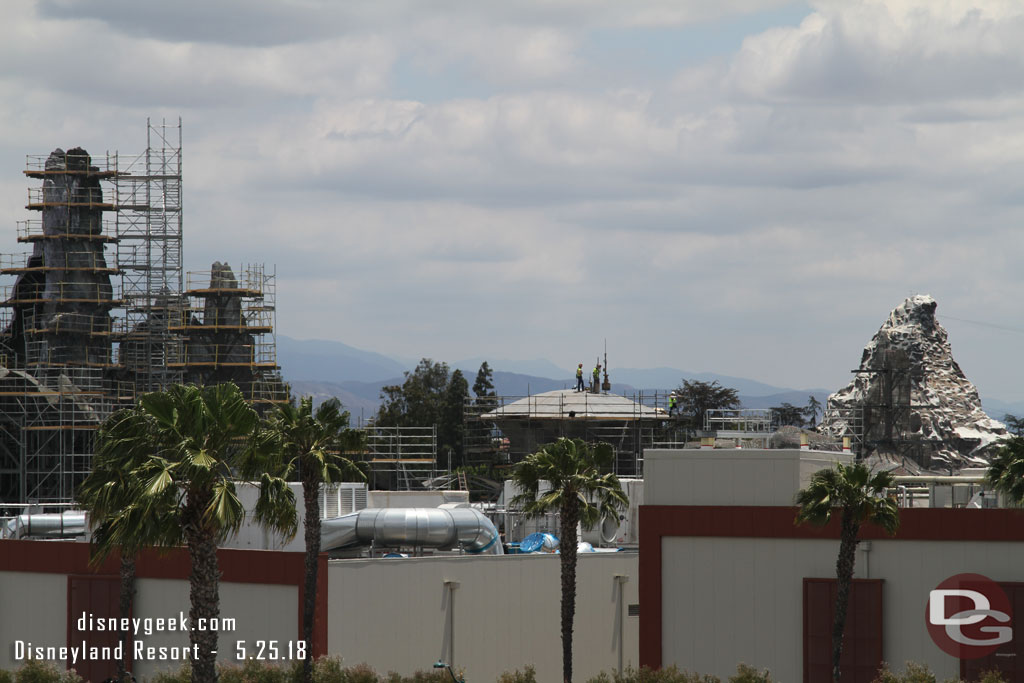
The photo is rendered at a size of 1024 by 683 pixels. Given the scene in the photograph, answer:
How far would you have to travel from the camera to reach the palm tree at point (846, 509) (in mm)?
36469

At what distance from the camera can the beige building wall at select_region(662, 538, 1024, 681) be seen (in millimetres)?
37906

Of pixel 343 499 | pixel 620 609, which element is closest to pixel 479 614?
pixel 620 609

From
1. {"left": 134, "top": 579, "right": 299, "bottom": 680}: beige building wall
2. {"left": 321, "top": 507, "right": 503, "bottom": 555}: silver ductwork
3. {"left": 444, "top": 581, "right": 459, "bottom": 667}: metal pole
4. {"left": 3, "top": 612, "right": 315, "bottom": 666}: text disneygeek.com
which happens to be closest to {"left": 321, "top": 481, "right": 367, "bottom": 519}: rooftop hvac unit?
{"left": 321, "top": 507, "right": 503, "bottom": 555}: silver ductwork

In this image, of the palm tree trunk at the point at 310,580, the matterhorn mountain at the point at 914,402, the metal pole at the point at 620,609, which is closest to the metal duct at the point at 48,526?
the palm tree trunk at the point at 310,580

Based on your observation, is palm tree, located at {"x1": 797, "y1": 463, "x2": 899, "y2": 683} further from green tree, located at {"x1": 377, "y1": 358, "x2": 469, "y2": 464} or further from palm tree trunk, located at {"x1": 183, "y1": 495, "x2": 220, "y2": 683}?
green tree, located at {"x1": 377, "y1": 358, "x2": 469, "y2": 464}

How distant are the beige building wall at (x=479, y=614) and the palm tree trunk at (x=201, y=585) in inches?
339

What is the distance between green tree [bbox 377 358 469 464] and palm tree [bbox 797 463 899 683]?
103186mm

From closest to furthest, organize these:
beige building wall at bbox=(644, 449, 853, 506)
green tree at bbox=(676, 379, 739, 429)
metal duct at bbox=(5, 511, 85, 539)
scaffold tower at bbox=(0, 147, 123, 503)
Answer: beige building wall at bbox=(644, 449, 853, 506) < metal duct at bbox=(5, 511, 85, 539) < scaffold tower at bbox=(0, 147, 123, 503) < green tree at bbox=(676, 379, 739, 429)

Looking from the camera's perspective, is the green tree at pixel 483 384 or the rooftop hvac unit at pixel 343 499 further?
the green tree at pixel 483 384

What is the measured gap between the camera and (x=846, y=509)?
36.6 metres

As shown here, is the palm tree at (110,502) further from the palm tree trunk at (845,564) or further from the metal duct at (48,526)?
the palm tree trunk at (845,564)

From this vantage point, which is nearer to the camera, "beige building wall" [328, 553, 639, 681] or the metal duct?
"beige building wall" [328, 553, 639, 681]

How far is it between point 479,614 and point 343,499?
9725mm

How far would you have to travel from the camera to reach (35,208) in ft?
357
